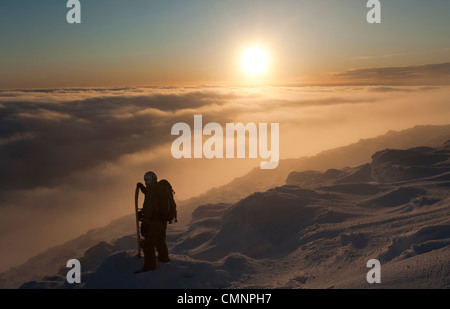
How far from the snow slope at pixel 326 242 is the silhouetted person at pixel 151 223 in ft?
1.71

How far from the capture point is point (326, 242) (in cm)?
1591

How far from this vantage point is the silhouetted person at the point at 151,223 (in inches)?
410

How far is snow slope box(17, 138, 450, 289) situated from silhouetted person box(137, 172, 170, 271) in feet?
1.71

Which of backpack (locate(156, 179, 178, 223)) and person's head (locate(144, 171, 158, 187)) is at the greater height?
person's head (locate(144, 171, 158, 187))

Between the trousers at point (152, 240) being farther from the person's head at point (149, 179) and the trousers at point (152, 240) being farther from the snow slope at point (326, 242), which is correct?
the person's head at point (149, 179)

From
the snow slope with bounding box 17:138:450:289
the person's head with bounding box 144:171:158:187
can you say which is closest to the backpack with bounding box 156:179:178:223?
the person's head with bounding box 144:171:158:187

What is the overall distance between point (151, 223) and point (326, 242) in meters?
8.96

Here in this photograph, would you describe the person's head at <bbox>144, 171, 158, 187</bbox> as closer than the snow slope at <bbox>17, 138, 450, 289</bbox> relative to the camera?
No

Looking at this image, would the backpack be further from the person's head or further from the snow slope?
the snow slope

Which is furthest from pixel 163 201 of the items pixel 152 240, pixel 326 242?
pixel 326 242

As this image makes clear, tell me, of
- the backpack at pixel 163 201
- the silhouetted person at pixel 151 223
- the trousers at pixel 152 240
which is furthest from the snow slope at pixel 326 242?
the backpack at pixel 163 201

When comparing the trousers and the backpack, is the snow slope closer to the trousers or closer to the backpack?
the trousers

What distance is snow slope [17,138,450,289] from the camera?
10.3 m

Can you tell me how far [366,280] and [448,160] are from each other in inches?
1173
